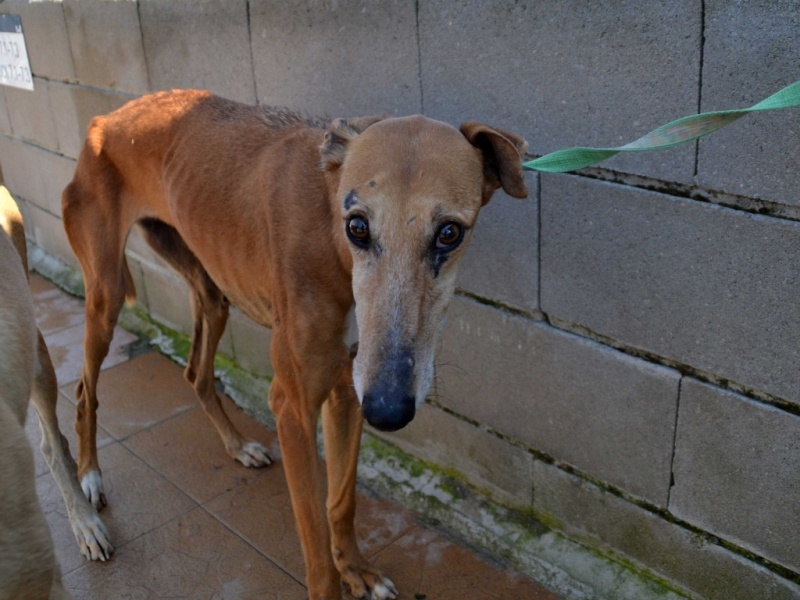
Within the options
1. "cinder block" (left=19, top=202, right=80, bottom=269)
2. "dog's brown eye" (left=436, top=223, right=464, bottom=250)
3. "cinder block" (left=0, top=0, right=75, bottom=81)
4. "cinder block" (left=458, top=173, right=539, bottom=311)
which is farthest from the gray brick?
"dog's brown eye" (left=436, top=223, right=464, bottom=250)

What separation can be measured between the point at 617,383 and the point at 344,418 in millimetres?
934

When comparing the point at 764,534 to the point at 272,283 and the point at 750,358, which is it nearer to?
the point at 750,358

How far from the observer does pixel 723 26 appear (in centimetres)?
200

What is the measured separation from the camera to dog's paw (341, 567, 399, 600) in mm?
2832

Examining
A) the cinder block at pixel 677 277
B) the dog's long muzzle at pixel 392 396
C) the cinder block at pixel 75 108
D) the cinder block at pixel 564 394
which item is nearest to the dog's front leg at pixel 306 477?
the cinder block at pixel 564 394

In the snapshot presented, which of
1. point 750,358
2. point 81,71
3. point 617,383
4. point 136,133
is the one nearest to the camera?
point 750,358

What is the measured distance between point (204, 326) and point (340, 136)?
176 cm

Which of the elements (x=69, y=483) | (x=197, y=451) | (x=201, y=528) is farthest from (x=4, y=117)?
(x=201, y=528)

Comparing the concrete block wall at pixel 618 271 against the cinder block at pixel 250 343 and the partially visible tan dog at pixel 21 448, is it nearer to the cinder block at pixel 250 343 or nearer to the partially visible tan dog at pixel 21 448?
the cinder block at pixel 250 343

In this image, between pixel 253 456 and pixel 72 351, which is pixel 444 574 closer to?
pixel 253 456

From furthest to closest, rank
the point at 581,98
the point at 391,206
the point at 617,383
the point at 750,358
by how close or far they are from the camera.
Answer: the point at 617,383 < the point at 581,98 < the point at 750,358 < the point at 391,206

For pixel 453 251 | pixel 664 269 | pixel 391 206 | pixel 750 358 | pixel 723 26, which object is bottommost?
pixel 750 358

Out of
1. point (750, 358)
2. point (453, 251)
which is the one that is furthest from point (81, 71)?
point (750, 358)

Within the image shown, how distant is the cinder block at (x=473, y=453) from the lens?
3072mm
